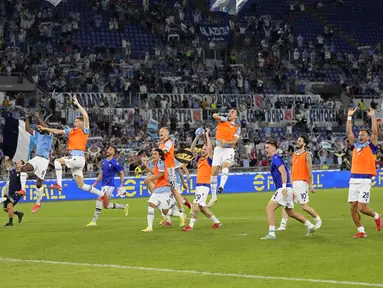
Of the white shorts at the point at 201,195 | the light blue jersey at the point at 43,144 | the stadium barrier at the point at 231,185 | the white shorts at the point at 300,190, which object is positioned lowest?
the stadium barrier at the point at 231,185

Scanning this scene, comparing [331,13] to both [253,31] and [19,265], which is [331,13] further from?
[19,265]

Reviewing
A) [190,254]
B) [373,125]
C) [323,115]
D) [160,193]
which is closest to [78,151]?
[160,193]

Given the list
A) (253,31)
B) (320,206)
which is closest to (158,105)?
(253,31)

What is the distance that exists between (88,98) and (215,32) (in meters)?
11.8

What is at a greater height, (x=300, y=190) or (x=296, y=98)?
(x=296, y=98)

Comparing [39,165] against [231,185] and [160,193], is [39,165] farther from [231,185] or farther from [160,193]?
[231,185]

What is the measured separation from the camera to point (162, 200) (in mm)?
22328

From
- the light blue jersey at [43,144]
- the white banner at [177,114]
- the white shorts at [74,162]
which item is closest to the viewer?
the white shorts at [74,162]

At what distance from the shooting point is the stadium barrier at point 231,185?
41.2 metres

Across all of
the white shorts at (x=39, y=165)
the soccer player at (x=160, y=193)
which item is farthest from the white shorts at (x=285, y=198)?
the white shorts at (x=39, y=165)

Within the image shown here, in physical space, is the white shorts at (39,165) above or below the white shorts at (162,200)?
above

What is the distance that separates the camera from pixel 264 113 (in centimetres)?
5244

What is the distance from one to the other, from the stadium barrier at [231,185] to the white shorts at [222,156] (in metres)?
15.5

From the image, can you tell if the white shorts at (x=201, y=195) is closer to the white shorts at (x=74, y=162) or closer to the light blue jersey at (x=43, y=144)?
the white shorts at (x=74, y=162)
